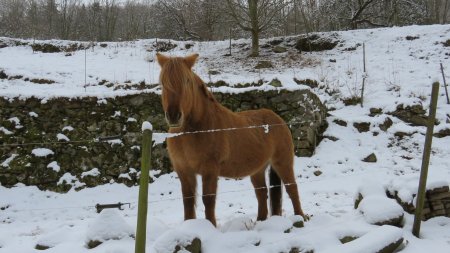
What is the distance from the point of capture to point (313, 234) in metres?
4.00

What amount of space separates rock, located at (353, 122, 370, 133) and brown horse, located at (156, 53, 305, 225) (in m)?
6.43

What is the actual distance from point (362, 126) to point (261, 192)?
22.0ft

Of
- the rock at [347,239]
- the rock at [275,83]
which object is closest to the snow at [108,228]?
the rock at [347,239]

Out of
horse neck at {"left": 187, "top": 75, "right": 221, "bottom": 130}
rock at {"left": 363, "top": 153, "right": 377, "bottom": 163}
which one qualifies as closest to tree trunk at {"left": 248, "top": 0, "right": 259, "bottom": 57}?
rock at {"left": 363, "top": 153, "right": 377, "bottom": 163}

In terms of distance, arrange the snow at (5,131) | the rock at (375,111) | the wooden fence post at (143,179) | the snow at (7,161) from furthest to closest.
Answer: the rock at (375,111) → the snow at (5,131) → the snow at (7,161) → the wooden fence post at (143,179)

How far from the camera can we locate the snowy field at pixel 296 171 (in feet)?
12.4

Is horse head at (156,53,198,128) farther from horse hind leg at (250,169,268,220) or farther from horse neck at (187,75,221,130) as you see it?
horse hind leg at (250,169,268,220)

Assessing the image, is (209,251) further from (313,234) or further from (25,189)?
(25,189)

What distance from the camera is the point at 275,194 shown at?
4.68 m

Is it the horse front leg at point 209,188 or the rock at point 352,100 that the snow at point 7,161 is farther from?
the rock at point 352,100

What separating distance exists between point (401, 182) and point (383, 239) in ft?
5.02

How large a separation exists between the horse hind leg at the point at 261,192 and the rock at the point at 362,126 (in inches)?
256

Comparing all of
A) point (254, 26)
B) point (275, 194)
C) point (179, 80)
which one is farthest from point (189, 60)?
point (254, 26)

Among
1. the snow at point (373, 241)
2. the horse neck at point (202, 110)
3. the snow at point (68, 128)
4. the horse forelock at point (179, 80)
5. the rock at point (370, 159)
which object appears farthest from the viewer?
the rock at point (370, 159)
